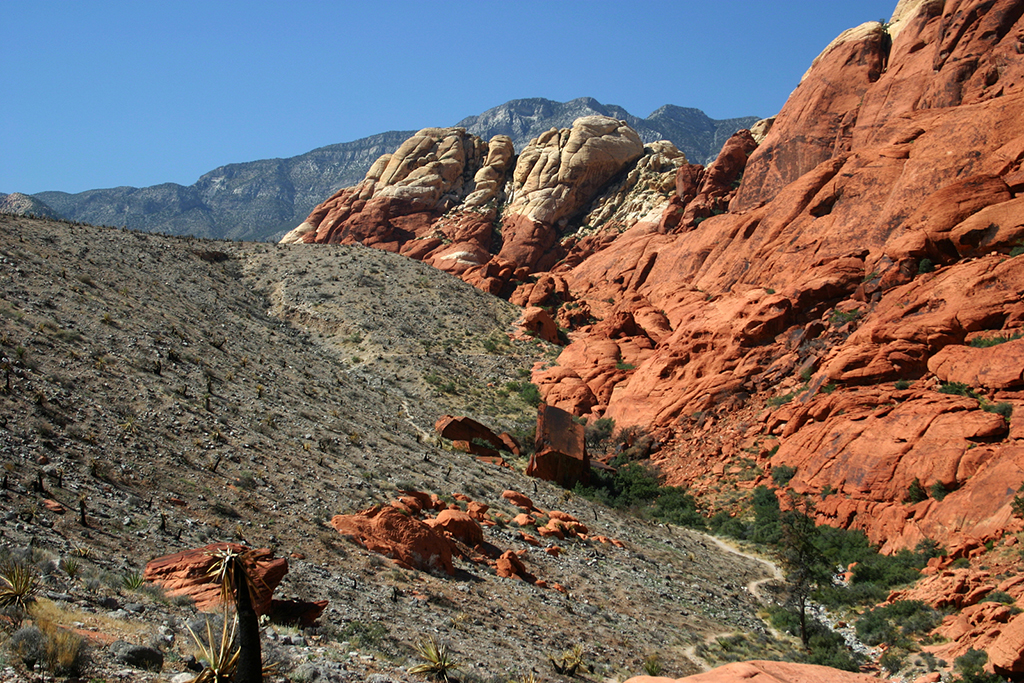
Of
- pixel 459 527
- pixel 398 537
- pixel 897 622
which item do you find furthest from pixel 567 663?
pixel 897 622

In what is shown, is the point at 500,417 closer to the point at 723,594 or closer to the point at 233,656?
the point at 723,594

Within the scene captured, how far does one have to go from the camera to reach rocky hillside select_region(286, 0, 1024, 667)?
2211cm

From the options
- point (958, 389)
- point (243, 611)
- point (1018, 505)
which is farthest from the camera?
point (958, 389)

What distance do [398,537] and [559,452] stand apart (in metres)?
14.3

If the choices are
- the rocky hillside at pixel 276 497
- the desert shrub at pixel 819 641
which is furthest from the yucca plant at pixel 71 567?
the desert shrub at pixel 819 641

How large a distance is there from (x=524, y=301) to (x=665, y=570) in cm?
3515

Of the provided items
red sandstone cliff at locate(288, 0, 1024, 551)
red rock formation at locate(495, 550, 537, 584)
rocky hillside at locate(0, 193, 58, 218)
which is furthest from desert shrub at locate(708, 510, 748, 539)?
rocky hillside at locate(0, 193, 58, 218)

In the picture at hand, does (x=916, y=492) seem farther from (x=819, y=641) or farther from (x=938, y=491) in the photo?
(x=819, y=641)

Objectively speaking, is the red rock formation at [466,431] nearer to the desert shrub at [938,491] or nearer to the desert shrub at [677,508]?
the desert shrub at [677,508]

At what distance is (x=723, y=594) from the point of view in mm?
20109

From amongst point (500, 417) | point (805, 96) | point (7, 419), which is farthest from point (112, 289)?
point (805, 96)

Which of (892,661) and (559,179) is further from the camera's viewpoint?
(559,179)

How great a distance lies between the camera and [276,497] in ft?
53.1

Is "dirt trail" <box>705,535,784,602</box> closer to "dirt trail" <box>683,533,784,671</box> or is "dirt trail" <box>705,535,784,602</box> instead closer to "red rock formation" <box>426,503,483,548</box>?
"dirt trail" <box>683,533,784,671</box>
